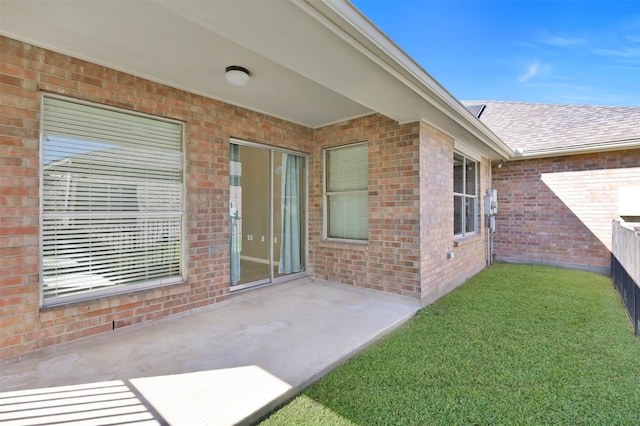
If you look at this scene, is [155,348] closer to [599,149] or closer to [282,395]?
[282,395]

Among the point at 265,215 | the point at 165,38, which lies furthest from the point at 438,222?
the point at 165,38

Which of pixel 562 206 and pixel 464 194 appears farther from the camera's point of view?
pixel 562 206

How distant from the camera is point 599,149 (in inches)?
250

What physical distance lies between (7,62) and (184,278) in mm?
2691

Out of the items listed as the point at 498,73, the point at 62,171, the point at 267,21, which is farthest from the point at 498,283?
the point at 498,73

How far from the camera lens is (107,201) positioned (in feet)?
10.7

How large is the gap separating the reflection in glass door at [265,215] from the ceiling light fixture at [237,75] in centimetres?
123

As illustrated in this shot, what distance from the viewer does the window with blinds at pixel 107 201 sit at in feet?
9.61

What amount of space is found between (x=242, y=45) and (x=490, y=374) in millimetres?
3452

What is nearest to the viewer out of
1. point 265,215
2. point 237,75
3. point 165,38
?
point 165,38

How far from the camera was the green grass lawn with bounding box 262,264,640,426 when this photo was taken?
6.73 feet

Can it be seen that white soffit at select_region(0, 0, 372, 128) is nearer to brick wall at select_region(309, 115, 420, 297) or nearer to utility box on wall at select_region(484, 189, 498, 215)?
brick wall at select_region(309, 115, 420, 297)

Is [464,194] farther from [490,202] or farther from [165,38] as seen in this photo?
[165,38]

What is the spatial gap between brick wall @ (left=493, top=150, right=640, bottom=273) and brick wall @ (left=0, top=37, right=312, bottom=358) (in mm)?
7234
